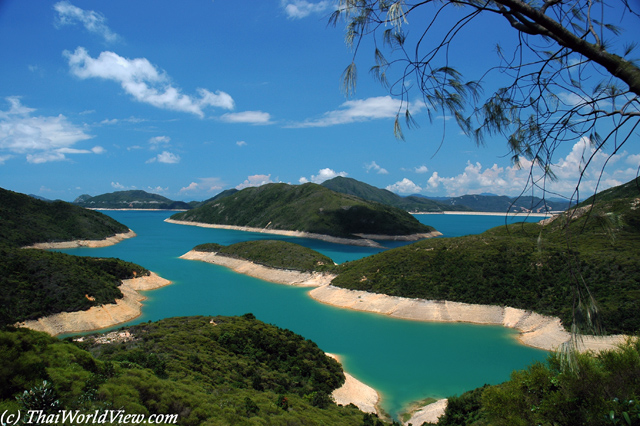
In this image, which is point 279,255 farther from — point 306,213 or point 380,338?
point 306,213

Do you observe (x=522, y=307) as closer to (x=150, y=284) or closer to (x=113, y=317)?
(x=113, y=317)

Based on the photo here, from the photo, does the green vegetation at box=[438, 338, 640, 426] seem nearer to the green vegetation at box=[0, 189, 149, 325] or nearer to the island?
the green vegetation at box=[0, 189, 149, 325]

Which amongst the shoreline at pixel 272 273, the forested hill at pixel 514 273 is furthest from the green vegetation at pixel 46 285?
the forested hill at pixel 514 273

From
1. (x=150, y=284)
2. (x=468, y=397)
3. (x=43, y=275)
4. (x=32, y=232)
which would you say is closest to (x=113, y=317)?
(x=43, y=275)

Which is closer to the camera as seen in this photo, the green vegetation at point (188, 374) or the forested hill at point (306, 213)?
the green vegetation at point (188, 374)

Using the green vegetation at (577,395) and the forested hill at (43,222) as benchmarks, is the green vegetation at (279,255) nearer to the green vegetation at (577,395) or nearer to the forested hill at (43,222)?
the forested hill at (43,222)
